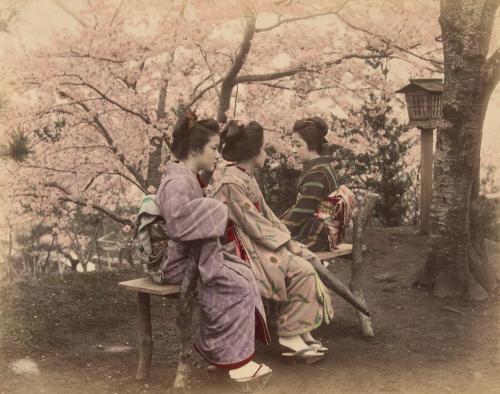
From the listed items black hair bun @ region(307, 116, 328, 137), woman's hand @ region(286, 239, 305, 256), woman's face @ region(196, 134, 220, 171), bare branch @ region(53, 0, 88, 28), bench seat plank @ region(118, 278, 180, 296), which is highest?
bare branch @ region(53, 0, 88, 28)

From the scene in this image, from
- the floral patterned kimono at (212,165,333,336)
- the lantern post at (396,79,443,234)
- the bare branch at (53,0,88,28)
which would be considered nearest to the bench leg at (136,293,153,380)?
the floral patterned kimono at (212,165,333,336)

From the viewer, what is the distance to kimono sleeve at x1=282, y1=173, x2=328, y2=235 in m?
4.84

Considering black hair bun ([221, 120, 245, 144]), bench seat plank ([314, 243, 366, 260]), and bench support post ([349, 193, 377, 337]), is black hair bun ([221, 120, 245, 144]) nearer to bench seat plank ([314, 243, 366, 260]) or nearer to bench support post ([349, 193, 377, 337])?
bench seat plank ([314, 243, 366, 260])

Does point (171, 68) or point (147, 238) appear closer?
point (147, 238)

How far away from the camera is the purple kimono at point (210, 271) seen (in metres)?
3.65

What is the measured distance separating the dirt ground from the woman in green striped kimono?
33.1 inches

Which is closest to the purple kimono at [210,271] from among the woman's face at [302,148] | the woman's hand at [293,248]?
the woman's hand at [293,248]

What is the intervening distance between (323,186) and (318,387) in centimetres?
167

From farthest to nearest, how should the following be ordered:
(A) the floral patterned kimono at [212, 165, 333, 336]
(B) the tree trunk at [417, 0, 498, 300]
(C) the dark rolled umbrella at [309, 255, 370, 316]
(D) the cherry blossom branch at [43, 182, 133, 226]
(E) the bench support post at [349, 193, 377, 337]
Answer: (D) the cherry blossom branch at [43, 182, 133, 226] < (B) the tree trunk at [417, 0, 498, 300] < (E) the bench support post at [349, 193, 377, 337] < (C) the dark rolled umbrella at [309, 255, 370, 316] < (A) the floral patterned kimono at [212, 165, 333, 336]

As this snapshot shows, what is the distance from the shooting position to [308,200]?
4.84m

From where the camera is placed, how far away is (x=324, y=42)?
8.16 metres

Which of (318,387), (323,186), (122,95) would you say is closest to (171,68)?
(122,95)

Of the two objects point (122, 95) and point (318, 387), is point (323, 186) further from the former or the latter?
point (122, 95)

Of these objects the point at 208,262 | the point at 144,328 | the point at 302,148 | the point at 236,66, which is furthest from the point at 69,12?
the point at 208,262
